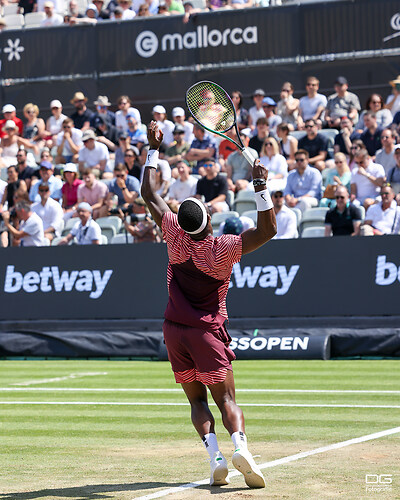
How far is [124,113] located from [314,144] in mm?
5050

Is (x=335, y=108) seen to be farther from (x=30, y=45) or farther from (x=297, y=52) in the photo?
(x=30, y=45)

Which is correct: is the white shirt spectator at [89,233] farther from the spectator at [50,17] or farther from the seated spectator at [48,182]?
the spectator at [50,17]

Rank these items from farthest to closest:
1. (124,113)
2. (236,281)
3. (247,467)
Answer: (124,113) < (236,281) < (247,467)

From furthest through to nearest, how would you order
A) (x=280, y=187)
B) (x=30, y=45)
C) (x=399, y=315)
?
Result: (x=30, y=45), (x=280, y=187), (x=399, y=315)

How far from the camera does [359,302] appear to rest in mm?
14750

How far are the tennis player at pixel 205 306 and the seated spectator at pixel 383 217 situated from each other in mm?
9378

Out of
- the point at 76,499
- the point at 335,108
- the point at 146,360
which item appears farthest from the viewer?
the point at 335,108

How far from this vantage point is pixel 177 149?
19.6m

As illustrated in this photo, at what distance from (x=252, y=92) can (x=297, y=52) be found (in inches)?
54.3

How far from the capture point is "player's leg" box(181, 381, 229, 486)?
6066mm

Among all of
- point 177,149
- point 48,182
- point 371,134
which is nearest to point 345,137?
point 371,134

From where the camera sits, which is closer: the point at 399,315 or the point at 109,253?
the point at 399,315

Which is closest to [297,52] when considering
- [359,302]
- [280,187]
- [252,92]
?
[252,92]

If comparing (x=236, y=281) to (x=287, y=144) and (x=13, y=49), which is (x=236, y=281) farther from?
(x=13, y=49)
